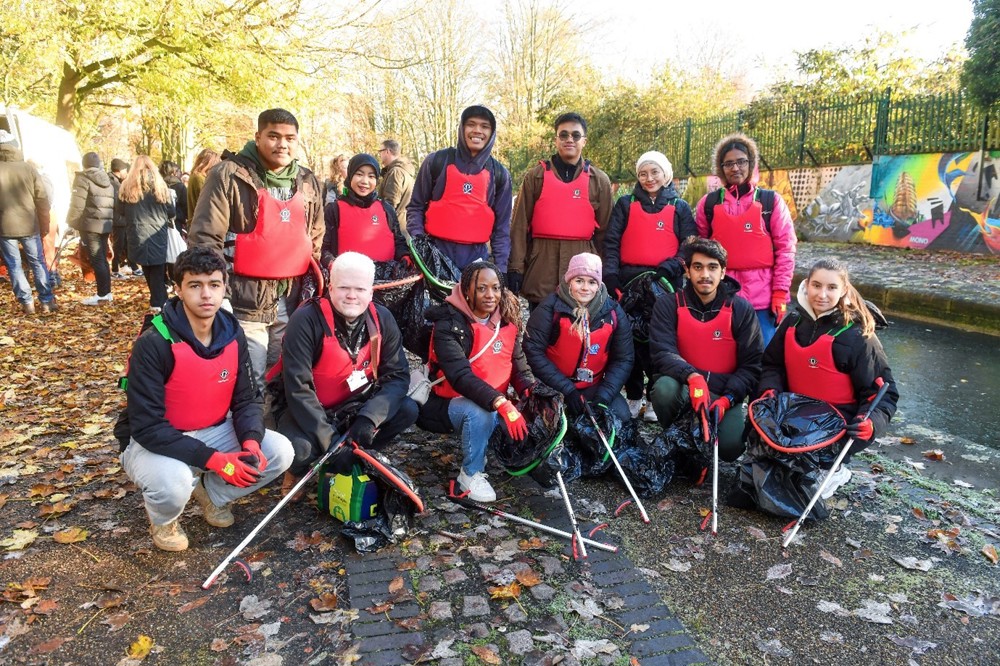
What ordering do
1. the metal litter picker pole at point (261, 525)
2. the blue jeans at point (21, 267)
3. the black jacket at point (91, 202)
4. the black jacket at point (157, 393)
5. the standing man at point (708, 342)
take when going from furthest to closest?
the black jacket at point (91, 202) < the blue jeans at point (21, 267) < the standing man at point (708, 342) < the black jacket at point (157, 393) < the metal litter picker pole at point (261, 525)

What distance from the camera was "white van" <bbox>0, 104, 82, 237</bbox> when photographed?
35.1 feet

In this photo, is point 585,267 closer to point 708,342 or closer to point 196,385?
point 708,342

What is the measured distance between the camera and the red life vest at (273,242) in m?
4.20

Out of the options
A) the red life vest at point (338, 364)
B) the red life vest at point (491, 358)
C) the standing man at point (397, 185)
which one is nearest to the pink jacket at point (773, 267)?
the red life vest at point (491, 358)

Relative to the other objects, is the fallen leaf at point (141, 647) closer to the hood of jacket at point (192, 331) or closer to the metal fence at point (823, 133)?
the hood of jacket at point (192, 331)

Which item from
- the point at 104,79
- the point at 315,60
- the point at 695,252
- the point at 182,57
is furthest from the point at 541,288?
the point at 104,79

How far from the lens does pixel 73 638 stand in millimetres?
2799

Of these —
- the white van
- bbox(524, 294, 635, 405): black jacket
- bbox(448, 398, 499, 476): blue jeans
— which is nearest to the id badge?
bbox(448, 398, 499, 476): blue jeans

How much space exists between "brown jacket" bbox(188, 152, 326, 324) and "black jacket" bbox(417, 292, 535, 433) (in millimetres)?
1039

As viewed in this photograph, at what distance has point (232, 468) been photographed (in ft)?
10.6

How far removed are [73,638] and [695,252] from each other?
3779 millimetres

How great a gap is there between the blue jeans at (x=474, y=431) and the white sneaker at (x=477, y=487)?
0.03 meters

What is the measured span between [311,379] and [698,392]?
224cm

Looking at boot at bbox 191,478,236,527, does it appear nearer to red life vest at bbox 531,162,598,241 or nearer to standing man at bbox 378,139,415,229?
red life vest at bbox 531,162,598,241
